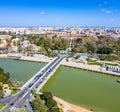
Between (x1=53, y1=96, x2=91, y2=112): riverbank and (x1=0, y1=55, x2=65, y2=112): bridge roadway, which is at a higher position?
(x1=0, y1=55, x2=65, y2=112): bridge roadway

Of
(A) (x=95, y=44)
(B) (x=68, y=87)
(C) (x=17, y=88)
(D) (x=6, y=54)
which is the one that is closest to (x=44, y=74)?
(B) (x=68, y=87)

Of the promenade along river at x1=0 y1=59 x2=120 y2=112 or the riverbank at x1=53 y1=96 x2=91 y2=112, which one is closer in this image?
the riverbank at x1=53 y1=96 x2=91 y2=112

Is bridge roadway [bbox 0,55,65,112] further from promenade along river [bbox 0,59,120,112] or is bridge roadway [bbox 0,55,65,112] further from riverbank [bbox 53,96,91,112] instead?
riverbank [bbox 53,96,91,112]

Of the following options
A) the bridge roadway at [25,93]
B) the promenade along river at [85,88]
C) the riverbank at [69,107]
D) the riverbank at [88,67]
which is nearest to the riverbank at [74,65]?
the riverbank at [88,67]

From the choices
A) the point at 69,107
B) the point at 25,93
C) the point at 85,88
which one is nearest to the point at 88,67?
the point at 85,88

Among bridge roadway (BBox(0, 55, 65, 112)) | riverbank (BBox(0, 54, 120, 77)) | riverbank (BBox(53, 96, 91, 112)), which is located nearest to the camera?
bridge roadway (BBox(0, 55, 65, 112))

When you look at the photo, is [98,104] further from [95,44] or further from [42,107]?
[95,44]

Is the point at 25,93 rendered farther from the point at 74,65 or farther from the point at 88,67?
the point at 74,65

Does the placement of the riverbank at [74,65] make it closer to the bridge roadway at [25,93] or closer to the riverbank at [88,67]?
the riverbank at [88,67]

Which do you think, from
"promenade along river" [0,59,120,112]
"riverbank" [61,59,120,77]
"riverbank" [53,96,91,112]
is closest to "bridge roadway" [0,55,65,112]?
"promenade along river" [0,59,120,112]
